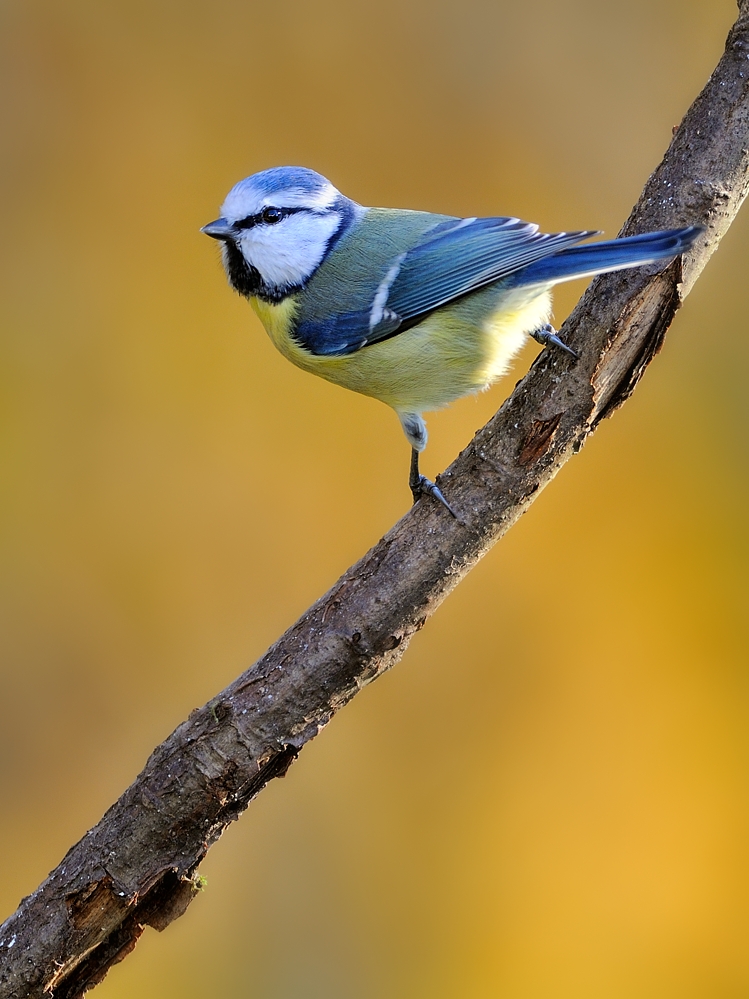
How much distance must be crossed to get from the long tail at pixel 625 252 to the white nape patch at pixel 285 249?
494 mm

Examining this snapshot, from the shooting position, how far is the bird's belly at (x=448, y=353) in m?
1.41

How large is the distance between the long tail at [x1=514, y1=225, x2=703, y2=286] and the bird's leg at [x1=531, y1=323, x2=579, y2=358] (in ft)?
0.27

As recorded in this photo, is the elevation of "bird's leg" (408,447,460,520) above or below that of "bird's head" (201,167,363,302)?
below

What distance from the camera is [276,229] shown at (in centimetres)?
156

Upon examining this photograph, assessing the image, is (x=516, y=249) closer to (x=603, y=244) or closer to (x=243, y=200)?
(x=603, y=244)

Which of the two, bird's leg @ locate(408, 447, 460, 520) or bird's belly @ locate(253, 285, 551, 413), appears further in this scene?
bird's belly @ locate(253, 285, 551, 413)

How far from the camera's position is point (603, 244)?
1175 millimetres

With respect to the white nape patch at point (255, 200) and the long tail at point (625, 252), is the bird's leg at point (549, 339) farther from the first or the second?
the white nape patch at point (255, 200)

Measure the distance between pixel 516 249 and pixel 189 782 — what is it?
89 centimetres

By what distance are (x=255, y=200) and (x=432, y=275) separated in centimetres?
34

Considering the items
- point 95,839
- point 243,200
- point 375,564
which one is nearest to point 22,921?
point 95,839

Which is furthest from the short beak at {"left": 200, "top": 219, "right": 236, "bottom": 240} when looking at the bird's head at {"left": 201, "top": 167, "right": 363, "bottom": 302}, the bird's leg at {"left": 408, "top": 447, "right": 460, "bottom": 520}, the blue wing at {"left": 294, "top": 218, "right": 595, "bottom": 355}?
the bird's leg at {"left": 408, "top": 447, "right": 460, "bottom": 520}

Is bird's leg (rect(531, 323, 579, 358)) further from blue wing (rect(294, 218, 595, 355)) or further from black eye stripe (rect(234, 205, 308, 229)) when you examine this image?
black eye stripe (rect(234, 205, 308, 229))

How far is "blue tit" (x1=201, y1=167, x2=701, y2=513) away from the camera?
4.57ft
